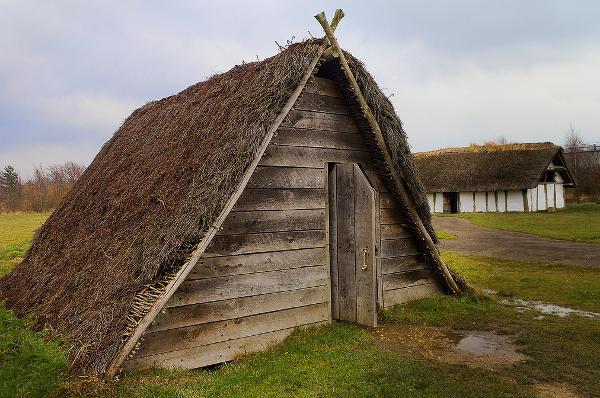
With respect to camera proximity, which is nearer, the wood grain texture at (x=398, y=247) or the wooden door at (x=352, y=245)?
the wooden door at (x=352, y=245)

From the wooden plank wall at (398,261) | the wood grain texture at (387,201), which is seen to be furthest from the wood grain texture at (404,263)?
the wood grain texture at (387,201)

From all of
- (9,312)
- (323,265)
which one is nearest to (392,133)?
(323,265)

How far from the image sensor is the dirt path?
15.7 m

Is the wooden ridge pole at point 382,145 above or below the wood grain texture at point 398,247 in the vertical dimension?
above

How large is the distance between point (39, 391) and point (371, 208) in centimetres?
502

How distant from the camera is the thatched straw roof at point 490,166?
3688 centimetres

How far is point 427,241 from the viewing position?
8.78 m

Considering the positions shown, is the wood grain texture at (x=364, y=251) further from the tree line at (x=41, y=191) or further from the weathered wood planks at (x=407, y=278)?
the tree line at (x=41, y=191)

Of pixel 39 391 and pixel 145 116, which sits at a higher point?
pixel 145 116

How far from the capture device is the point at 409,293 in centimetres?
899

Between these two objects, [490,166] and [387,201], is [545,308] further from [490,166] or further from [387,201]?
[490,166]

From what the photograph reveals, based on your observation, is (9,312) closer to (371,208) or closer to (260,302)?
(260,302)

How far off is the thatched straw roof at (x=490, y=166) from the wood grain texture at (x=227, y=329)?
30411 millimetres

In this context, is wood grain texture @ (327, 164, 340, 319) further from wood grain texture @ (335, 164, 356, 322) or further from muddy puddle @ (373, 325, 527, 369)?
muddy puddle @ (373, 325, 527, 369)
